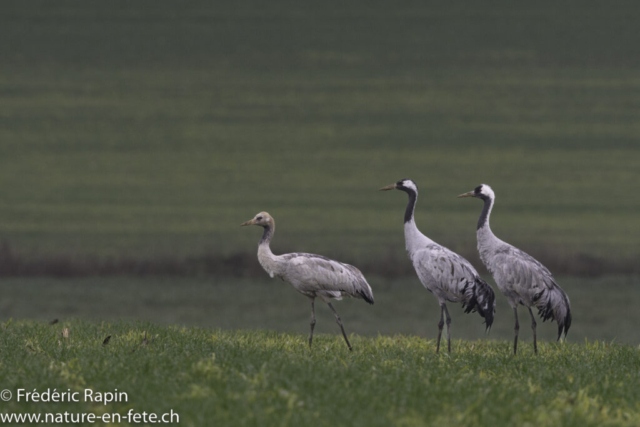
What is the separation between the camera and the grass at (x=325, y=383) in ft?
24.1

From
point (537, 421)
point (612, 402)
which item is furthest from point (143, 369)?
point (612, 402)

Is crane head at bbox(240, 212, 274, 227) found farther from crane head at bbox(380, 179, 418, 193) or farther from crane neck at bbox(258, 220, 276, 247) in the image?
crane head at bbox(380, 179, 418, 193)

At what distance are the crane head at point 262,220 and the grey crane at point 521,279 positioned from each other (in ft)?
12.4

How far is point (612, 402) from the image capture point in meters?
8.70

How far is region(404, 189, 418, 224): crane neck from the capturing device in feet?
47.0

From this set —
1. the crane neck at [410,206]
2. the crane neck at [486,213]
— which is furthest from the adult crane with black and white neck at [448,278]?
the crane neck at [486,213]

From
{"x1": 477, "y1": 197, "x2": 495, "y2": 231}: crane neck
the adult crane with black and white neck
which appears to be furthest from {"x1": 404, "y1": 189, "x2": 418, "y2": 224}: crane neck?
{"x1": 477, "y1": 197, "x2": 495, "y2": 231}: crane neck

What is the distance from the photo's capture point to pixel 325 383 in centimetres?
Answer: 832

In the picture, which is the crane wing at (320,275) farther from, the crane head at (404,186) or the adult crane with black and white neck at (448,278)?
the crane head at (404,186)

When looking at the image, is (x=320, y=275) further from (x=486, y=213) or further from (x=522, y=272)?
(x=522, y=272)

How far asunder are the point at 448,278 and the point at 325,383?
5441 millimetres

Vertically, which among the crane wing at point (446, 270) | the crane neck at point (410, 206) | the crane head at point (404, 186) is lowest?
the crane wing at point (446, 270)

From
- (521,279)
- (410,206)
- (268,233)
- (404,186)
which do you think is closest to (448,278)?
(521,279)

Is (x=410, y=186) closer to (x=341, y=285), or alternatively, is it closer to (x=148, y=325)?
(x=341, y=285)
